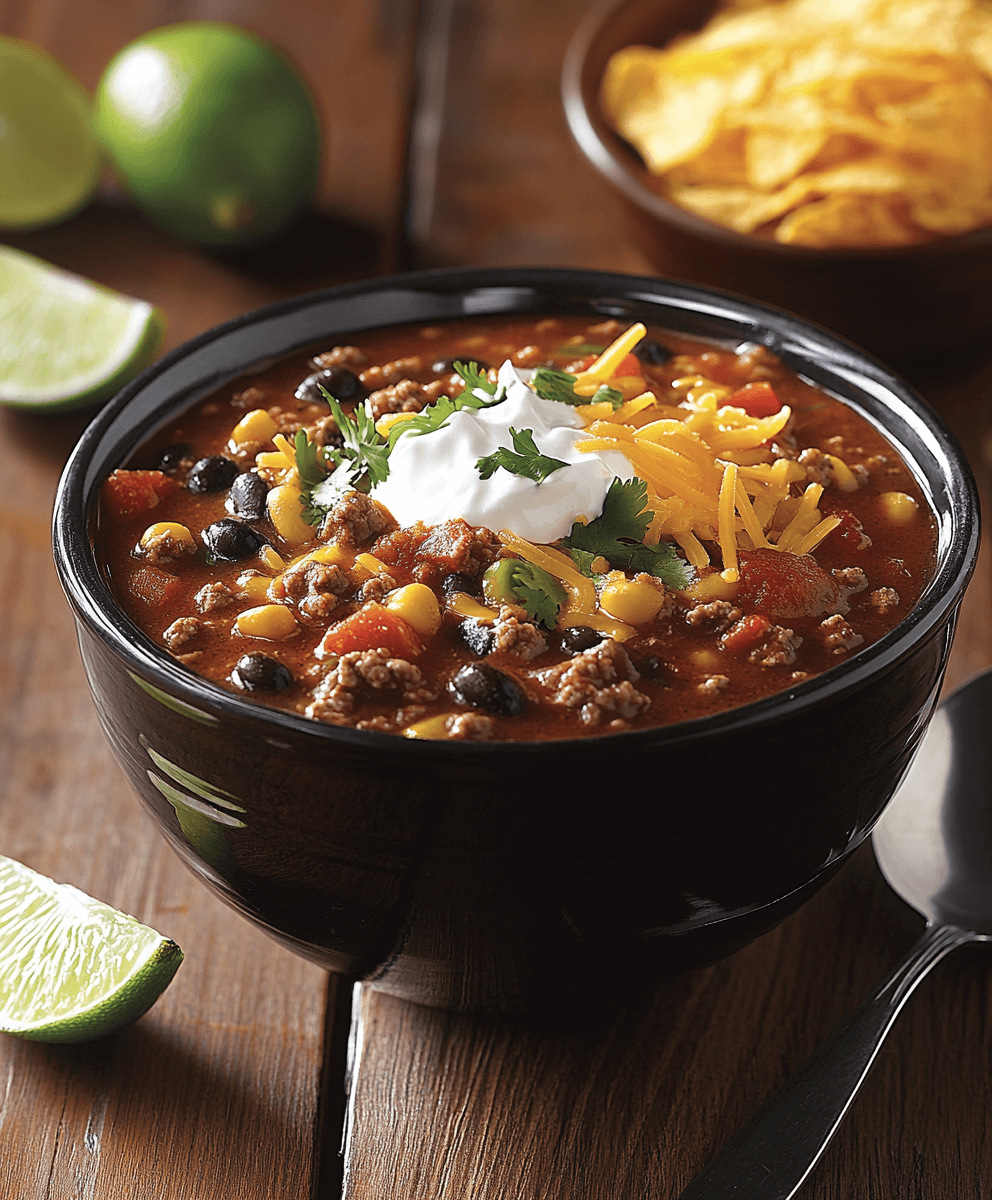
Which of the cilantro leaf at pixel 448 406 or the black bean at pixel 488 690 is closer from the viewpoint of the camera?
the black bean at pixel 488 690

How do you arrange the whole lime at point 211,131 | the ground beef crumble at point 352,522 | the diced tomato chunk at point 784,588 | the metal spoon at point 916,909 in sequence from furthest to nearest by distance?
the whole lime at point 211,131 < the ground beef crumble at point 352,522 < the diced tomato chunk at point 784,588 < the metal spoon at point 916,909

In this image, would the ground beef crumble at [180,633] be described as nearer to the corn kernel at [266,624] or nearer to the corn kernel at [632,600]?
the corn kernel at [266,624]

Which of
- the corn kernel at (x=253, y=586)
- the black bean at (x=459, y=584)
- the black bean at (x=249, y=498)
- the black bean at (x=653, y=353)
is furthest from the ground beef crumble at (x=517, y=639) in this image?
the black bean at (x=653, y=353)

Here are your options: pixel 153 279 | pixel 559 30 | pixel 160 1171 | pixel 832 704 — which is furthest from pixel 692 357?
pixel 559 30

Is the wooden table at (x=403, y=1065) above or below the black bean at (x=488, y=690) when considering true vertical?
below

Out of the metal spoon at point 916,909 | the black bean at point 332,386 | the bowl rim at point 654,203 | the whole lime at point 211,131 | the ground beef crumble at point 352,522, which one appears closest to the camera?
the metal spoon at point 916,909

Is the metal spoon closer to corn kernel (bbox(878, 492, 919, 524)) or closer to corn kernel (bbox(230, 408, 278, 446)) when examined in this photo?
corn kernel (bbox(878, 492, 919, 524))

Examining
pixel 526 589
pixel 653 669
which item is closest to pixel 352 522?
pixel 526 589

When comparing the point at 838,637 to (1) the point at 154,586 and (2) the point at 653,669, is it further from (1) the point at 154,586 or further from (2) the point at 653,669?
(1) the point at 154,586
